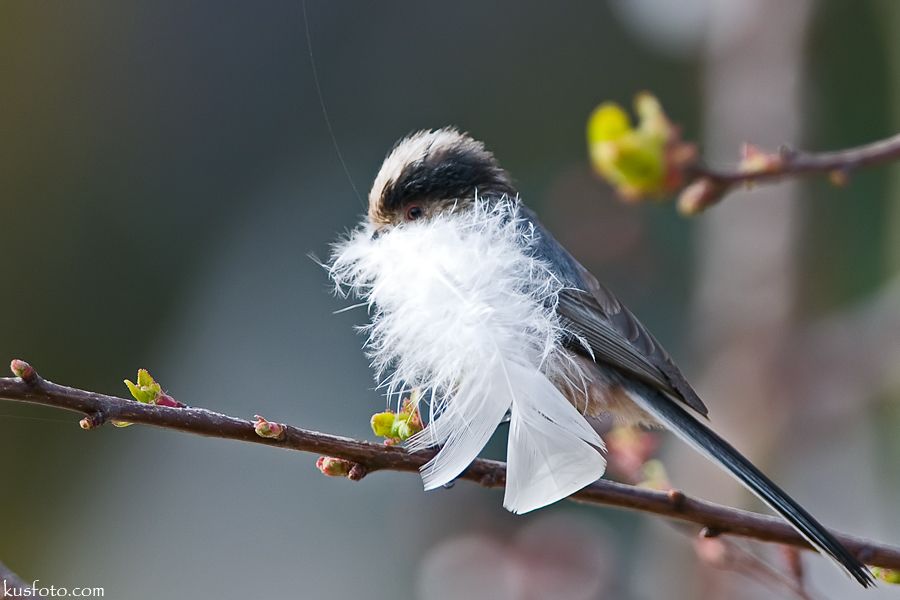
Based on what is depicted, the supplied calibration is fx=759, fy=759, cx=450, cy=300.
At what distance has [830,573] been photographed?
3.13 meters

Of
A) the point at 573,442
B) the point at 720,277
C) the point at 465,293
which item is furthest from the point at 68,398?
the point at 720,277

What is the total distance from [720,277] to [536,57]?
2.50 metres

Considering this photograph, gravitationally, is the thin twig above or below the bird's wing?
below

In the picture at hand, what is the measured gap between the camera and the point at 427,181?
196 cm

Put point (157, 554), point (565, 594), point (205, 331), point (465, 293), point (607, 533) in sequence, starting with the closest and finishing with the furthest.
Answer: point (465, 293) < point (565, 594) < point (607, 533) < point (157, 554) < point (205, 331)

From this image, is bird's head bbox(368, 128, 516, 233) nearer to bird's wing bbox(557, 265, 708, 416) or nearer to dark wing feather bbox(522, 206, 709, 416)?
dark wing feather bbox(522, 206, 709, 416)

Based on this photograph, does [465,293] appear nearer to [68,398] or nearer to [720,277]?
[68,398]

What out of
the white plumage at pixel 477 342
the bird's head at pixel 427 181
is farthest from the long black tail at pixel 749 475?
the bird's head at pixel 427 181

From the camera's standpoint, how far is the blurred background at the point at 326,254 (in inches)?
144

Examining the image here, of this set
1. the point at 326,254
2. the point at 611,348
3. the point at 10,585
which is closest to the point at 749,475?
the point at 611,348

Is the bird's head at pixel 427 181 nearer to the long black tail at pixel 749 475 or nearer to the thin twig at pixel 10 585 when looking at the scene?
the long black tail at pixel 749 475

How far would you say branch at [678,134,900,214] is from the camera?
1663mm

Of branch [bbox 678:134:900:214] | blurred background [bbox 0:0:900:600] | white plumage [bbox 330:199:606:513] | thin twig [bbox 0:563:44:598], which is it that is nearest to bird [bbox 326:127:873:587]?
white plumage [bbox 330:199:606:513]

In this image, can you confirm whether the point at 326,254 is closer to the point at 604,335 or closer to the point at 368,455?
the point at 604,335
